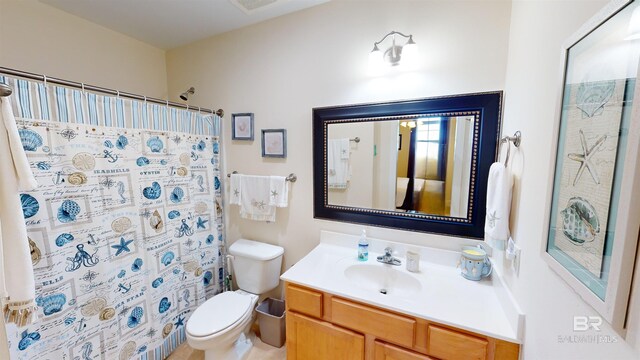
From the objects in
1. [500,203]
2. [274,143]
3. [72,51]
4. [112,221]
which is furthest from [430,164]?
[72,51]

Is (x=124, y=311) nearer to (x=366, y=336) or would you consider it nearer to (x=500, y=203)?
Result: (x=366, y=336)

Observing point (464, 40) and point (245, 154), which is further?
point (245, 154)

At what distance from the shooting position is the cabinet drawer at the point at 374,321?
1090mm

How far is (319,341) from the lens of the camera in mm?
1321

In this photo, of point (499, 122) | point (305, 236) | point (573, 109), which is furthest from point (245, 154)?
point (573, 109)

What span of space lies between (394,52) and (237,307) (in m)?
1.93

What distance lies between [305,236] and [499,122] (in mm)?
1444

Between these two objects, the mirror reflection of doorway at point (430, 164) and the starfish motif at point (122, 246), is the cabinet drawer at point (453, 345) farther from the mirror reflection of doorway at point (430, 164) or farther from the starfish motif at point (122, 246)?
the starfish motif at point (122, 246)

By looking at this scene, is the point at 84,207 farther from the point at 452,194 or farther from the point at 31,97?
the point at 452,194

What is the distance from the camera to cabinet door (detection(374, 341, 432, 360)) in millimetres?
1089

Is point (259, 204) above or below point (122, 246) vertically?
above

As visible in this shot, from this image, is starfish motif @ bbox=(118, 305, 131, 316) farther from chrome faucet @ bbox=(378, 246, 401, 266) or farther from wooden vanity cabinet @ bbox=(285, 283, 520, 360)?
chrome faucet @ bbox=(378, 246, 401, 266)

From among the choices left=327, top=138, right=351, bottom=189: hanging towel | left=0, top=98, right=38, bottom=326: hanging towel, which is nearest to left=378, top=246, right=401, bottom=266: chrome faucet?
left=327, top=138, right=351, bottom=189: hanging towel

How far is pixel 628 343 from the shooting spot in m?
0.45
